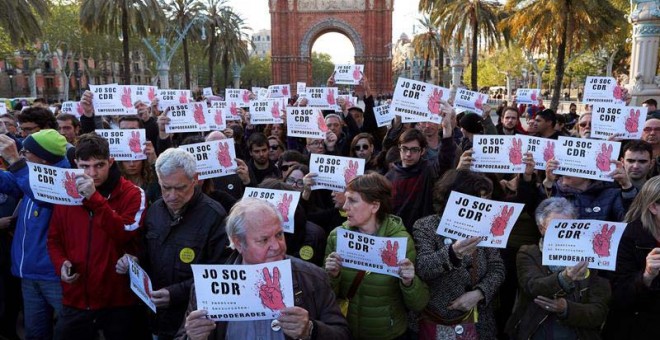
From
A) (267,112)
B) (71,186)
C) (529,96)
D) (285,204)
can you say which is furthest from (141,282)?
(529,96)

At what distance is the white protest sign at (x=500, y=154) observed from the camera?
529 cm

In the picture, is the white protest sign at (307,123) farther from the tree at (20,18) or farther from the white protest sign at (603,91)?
the tree at (20,18)

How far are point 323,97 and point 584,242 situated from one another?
7.82 meters

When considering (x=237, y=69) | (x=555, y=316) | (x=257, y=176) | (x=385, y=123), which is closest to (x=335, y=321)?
(x=555, y=316)

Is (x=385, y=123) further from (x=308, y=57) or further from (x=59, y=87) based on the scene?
(x=59, y=87)

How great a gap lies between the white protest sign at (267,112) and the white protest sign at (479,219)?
5885mm

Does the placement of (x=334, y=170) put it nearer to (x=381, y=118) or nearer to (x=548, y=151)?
(x=548, y=151)

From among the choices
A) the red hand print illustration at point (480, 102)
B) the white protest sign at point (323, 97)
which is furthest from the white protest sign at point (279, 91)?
the red hand print illustration at point (480, 102)

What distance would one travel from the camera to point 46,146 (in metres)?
4.32

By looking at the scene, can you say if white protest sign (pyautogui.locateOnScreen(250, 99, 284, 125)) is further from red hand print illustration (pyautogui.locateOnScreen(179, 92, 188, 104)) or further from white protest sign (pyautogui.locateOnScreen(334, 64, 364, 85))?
red hand print illustration (pyautogui.locateOnScreen(179, 92, 188, 104))

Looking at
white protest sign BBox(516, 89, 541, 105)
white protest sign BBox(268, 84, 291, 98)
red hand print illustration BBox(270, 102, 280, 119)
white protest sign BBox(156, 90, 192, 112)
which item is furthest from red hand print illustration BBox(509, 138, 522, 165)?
white protest sign BBox(268, 84, 291, 98)

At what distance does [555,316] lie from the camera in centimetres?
361

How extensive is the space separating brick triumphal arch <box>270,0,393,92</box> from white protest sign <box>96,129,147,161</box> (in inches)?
2029

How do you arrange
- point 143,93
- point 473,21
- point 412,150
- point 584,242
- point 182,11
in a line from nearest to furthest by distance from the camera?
point 584,242 < point 412,150 < point 143,93 < point 473,21 < point 182,11
